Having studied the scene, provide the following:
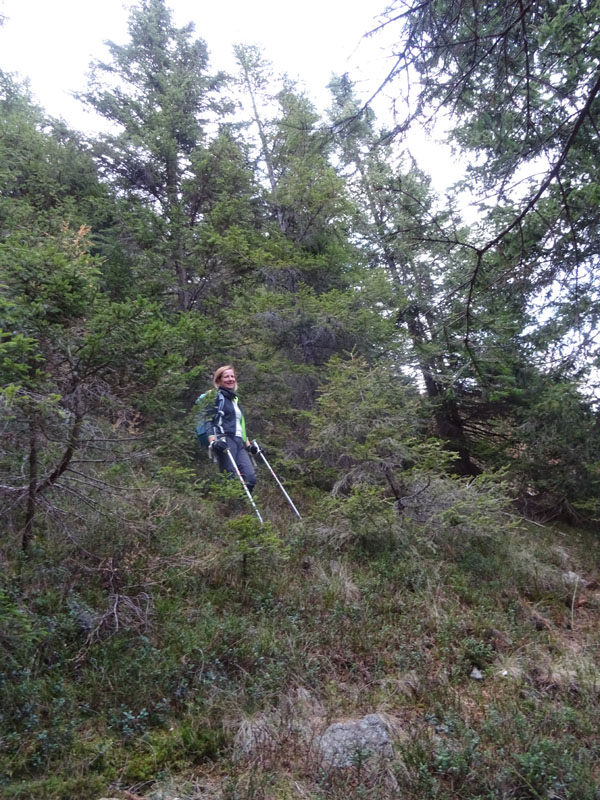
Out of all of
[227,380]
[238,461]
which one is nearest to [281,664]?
[238,461]

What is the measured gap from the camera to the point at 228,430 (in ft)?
24.7

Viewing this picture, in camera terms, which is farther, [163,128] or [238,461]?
[163,128]

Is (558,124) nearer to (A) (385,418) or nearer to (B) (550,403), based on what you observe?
(A) (385,418)

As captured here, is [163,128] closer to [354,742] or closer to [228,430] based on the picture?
[228,430]

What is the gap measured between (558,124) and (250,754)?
496 centimetres

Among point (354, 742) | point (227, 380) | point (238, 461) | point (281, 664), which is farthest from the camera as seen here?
point (227, 380)

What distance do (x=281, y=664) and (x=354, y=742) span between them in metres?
0.84

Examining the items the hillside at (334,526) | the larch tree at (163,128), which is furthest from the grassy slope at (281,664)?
the larch tree at (163,128)

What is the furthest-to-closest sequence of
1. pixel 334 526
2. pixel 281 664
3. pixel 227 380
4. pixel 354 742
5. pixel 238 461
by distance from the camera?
pixel 227 380, pixel 238 461, pixel 334 526, pixel 281 664, pixel 354 742

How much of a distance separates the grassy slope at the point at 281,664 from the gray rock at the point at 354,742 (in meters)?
0.08

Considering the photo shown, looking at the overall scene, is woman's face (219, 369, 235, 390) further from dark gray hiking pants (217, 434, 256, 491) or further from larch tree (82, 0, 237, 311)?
Result: larch tree (82, 0, 237, 311)

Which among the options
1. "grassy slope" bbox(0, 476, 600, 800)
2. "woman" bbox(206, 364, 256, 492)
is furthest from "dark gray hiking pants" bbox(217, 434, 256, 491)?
"grassy slope" bbox(0, 476, 600, 800)

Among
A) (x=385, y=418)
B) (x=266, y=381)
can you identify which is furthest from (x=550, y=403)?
(x=266, y=381)

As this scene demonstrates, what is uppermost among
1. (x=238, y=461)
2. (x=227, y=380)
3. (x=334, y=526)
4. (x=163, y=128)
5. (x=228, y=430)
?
(x=163, y=128)
